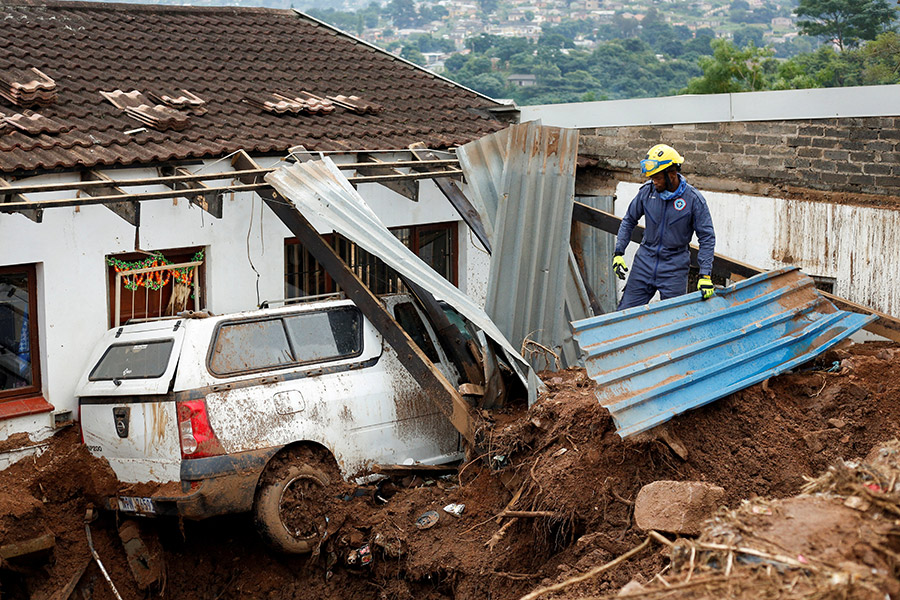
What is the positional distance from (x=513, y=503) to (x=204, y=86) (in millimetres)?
6696

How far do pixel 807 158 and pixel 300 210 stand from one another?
5.17 m

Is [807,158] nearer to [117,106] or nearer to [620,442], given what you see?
[620,442]

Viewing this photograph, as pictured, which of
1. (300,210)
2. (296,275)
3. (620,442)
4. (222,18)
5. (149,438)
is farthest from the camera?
(222,18)

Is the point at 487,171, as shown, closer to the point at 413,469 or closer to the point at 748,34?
the point at 413,469

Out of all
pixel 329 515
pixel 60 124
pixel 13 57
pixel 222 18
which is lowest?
pixel 329 515

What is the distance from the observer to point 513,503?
643 centimetres

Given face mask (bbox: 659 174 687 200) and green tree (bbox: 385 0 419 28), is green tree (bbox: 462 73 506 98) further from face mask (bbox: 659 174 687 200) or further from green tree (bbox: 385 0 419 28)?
green tree (bbox: 385 0 419 28)

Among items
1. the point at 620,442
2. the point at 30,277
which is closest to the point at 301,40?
the point at 30,277

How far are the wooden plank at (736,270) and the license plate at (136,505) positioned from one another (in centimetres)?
474

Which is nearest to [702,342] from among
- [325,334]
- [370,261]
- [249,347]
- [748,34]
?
[325,334]

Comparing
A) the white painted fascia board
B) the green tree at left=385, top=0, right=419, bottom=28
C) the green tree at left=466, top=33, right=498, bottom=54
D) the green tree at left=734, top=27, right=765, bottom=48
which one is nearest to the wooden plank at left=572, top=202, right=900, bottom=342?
the white painted fascia board

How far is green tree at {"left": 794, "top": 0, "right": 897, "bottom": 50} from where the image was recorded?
127 feet

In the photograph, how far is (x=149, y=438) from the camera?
22.3 ft

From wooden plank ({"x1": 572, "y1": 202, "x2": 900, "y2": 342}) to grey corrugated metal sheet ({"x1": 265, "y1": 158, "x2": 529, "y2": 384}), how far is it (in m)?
2.08
